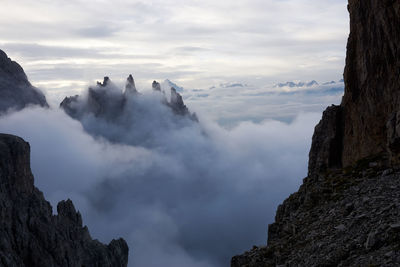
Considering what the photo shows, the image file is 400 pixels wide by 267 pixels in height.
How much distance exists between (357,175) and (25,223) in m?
98.1

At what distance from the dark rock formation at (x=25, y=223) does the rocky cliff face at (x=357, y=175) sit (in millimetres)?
78700

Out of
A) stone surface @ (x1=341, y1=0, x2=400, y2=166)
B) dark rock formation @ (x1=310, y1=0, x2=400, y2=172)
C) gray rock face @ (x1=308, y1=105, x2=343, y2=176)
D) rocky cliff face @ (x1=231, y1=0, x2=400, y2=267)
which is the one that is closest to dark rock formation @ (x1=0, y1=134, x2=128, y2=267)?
gray rock face @ (x1=308, y1=105, x2=343, y2=176)

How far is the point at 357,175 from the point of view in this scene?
3175 centimetres

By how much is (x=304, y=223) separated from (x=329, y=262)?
9.17 m

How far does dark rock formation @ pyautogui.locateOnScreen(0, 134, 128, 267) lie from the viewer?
3910 inches

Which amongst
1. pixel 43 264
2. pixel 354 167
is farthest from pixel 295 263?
pixel 43 264

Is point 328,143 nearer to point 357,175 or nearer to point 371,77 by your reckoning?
point 371,77

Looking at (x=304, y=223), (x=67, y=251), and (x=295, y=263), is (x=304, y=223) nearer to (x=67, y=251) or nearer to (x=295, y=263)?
(x=295, y=263)

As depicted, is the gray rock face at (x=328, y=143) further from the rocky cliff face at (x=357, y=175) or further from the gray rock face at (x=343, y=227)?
the gray rock face at (x=343, y=227)

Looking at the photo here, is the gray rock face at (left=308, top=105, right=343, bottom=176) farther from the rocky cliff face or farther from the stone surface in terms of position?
the stone surface

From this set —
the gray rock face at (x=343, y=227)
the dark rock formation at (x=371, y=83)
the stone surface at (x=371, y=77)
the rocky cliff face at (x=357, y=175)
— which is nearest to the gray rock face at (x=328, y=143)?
the rocky cliff face at (x=357, y=175)

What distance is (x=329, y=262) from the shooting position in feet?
64.3

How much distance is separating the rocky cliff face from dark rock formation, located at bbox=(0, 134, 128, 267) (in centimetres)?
7870

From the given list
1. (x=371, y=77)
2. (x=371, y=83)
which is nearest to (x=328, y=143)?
(x=371, y=83)
